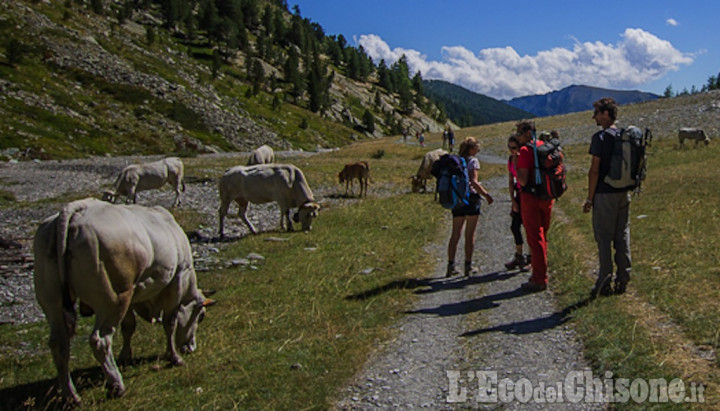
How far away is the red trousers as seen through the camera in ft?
32.7

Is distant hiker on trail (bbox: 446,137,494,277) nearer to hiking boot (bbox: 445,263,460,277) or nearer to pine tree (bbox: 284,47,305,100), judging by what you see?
hiking boot (bbox: 445,263,460,277)

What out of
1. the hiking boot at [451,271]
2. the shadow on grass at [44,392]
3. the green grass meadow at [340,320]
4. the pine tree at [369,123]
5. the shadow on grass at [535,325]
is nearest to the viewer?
the shadow on grass at [44,392]

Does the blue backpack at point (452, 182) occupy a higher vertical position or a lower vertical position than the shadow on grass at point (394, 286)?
higher

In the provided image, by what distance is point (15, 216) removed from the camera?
2019 cm

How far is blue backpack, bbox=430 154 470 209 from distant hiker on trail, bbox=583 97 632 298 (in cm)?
265

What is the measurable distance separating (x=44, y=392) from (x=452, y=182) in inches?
317

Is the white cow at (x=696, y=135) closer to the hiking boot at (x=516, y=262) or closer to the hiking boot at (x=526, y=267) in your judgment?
the hiking boot at (x=526, y=267)

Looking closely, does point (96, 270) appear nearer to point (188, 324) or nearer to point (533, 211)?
point (188, 324)

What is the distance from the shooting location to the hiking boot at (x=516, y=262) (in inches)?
465

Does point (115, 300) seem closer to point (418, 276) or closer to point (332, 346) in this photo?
point (332, 346)

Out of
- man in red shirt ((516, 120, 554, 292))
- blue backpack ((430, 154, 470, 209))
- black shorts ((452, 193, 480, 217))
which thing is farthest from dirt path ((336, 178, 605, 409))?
blue backpack ((430, 154, 470, 209))

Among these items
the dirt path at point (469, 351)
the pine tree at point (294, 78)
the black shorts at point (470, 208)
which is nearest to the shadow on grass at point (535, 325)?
the dirt path at point (469, 351)

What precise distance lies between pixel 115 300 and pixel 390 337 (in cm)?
412

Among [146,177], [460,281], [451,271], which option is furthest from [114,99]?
[460,281]
